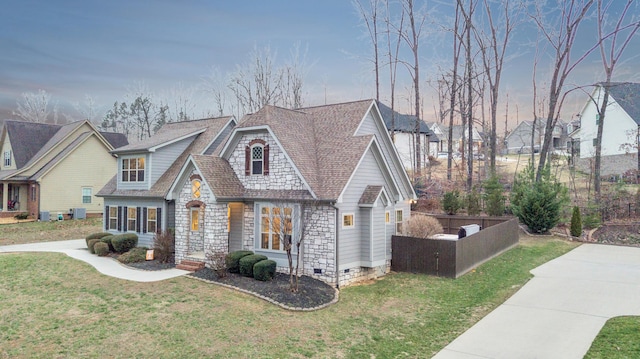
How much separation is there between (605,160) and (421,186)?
1987cm

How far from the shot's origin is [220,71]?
45.9m

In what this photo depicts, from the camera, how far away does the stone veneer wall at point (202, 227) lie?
15227 mm

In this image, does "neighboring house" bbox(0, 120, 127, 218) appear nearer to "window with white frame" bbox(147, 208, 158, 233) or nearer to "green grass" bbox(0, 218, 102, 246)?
"green grass" bbox(0, 218, 102, 246)

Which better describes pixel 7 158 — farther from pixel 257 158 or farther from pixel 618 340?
pixel 618 340

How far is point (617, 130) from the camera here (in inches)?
1475

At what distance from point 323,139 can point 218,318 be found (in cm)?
860

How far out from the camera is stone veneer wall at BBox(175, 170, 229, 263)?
50.0 ft

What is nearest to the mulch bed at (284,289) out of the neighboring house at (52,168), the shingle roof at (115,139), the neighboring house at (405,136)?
the neighboring house at (52,168)

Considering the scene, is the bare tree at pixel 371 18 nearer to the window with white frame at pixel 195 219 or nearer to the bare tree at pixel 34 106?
the window with white frame at pixel 195 219

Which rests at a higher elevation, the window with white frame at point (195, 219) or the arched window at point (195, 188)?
the arched window at point (195, 188)

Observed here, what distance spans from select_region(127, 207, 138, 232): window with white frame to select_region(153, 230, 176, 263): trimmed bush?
11.7ft

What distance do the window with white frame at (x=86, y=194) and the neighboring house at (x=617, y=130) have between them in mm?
40718

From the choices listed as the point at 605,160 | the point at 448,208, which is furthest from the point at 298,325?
the point at 605,160

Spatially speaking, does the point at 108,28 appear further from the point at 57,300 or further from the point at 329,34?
the point at 57,300
